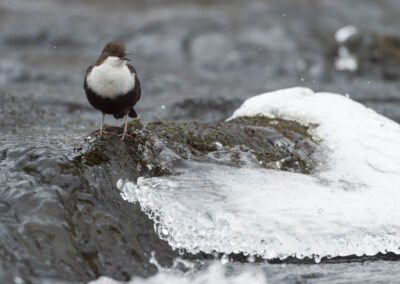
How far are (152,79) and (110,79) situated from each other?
203 inches

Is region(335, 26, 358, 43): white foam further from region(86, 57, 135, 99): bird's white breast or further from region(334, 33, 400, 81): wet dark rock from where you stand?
region(86, 57, 135, 99): bird's white breast

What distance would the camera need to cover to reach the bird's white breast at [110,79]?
13.2 feet

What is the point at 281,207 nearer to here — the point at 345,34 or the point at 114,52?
the point at 114,52

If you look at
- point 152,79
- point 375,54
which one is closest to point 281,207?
point 152,79

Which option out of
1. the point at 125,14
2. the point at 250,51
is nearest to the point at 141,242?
the point at 250,51

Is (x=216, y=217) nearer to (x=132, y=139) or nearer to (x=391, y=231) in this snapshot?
(x=132, y=139)

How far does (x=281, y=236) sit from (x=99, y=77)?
1653mm

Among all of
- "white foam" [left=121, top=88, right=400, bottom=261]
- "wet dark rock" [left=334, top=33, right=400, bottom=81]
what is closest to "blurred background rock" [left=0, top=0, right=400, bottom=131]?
"wet dark rock" [left=334, top=33, right=400, bottom=81]

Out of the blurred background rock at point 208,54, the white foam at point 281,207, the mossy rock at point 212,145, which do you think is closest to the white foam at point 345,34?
the blurred background rock at point 208,54

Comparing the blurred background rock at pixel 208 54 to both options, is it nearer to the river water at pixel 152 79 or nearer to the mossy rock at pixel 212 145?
the river water at pixel 152 79

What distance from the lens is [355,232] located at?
12.4ft

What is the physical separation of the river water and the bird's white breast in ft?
1.56

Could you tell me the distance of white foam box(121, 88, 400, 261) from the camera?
11.8ft

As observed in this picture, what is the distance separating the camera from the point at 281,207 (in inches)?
151
